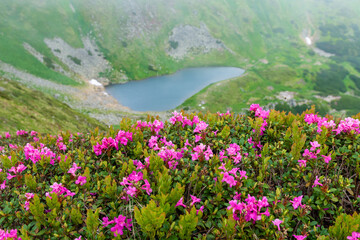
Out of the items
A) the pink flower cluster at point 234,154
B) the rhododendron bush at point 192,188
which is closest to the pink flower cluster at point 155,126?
the rhododendron bush at point 192,188

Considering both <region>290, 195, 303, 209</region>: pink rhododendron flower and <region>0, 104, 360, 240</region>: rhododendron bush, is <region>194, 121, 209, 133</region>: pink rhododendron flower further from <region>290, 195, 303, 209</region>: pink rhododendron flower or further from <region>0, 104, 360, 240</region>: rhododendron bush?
<region>290, 195, 303, 209</region>: pink rhododendron flower

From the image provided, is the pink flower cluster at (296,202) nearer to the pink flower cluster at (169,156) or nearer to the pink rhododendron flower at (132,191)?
the pink flower cluster at (169,156)

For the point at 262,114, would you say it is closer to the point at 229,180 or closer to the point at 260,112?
the point at 260,112

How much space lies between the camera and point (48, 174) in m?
5.43

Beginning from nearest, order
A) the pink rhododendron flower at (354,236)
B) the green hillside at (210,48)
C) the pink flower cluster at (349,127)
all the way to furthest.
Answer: the pink rhododendron flower at (354,236), the pink flower cluster at (349,127), the green hillside at (210,48)

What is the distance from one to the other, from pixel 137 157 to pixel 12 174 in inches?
126

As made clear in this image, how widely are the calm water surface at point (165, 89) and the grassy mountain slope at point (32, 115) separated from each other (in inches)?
1400

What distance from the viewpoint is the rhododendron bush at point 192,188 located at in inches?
141

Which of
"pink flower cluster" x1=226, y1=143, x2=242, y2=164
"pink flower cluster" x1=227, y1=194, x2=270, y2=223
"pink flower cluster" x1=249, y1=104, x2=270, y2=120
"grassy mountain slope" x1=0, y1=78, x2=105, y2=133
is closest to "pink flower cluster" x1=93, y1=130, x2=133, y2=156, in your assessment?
"pink flower cluster" x1=226, y1=143, x2=242, y2=164

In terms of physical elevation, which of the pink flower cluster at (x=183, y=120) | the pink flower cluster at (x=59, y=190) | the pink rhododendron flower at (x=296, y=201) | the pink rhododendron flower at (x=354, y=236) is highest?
the pink flower cluster at (x=183, y=120)

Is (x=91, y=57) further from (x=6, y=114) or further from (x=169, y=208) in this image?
(x=169, y=208)

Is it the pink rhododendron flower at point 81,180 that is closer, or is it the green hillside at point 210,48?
the pink rhododendron flower at point 81,180

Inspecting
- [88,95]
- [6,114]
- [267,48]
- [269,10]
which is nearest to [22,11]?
[88,95]

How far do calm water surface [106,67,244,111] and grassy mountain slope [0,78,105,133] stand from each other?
117 feet
